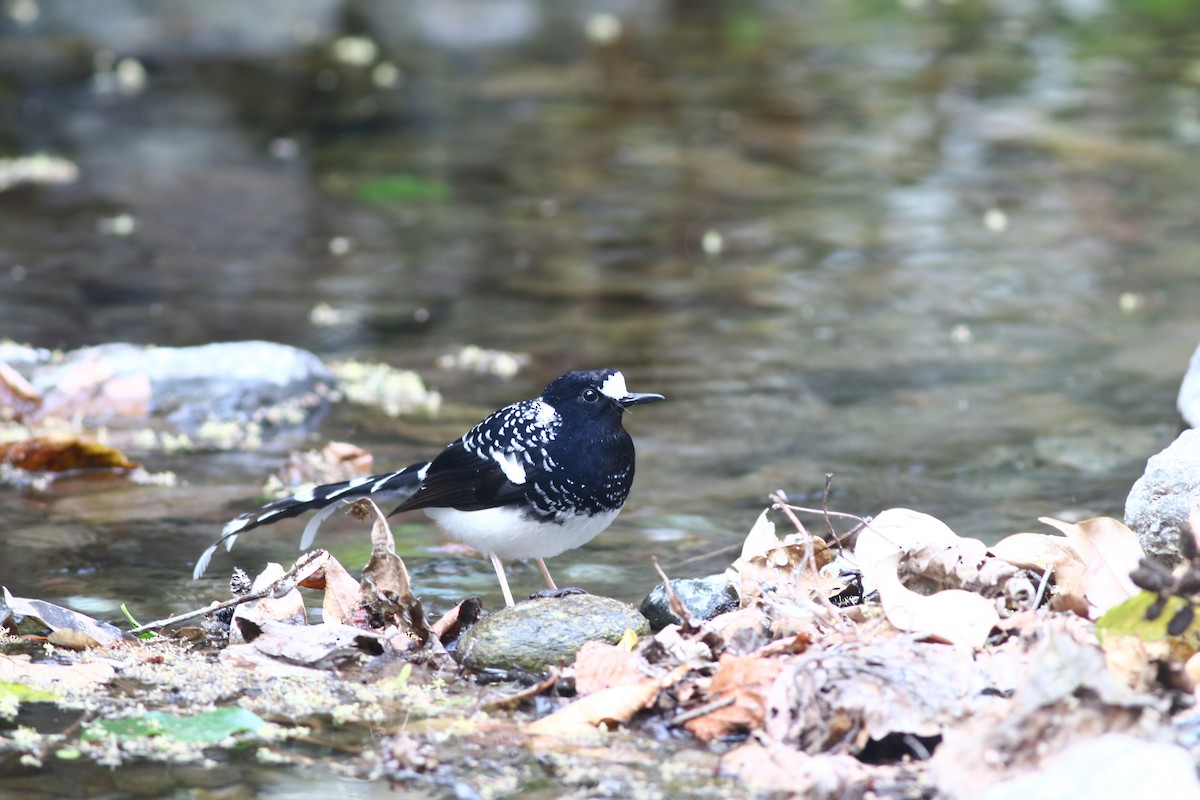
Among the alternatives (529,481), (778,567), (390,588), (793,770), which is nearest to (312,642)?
(390,588)

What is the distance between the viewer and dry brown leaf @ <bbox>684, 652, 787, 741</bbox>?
11.8 feet

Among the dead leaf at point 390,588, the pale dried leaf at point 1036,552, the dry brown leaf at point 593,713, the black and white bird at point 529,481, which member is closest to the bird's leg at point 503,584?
the black and white bird at point 529,481

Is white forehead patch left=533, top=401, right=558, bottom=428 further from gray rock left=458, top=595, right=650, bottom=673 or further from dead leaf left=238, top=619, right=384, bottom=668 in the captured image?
dead leaf left=238, top=619, right=384, bottom=668

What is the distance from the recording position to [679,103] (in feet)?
46.9

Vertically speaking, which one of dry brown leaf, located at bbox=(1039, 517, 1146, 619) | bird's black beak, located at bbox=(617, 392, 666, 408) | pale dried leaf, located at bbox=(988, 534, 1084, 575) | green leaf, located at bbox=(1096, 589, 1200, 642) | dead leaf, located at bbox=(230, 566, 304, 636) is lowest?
dead leaf, located at bbox=(230, 566, 304, 636)

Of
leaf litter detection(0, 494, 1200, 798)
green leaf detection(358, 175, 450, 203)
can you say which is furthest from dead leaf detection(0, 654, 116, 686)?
green leaf detection(358, 175, 450, 203)

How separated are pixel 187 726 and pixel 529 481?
138 cm

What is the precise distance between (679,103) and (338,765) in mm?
11527

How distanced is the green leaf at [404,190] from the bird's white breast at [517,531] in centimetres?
686

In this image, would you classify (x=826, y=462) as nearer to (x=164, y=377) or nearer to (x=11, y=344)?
(x=164, y=377)

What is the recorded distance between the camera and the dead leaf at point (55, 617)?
4.19 meters

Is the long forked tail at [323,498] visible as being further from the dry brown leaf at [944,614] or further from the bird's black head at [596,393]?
the dry brown leaf at [944,614]

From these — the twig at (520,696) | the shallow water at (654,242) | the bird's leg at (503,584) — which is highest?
the twig at (520,696)

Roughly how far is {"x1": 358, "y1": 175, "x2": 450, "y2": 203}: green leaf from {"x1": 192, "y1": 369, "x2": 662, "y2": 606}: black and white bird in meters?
6.70
